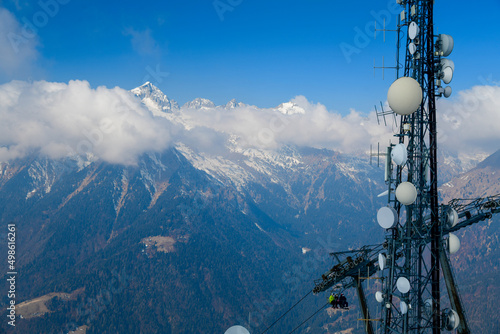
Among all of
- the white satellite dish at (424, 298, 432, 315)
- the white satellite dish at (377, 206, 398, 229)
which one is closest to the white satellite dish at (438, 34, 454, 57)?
the white satellite dish at (377, 206, 398, 229)

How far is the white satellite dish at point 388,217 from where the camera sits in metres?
29.0

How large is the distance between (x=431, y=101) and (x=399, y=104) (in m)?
3.89

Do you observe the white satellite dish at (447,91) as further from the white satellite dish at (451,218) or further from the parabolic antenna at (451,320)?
the parabolic antenna at (451,320)

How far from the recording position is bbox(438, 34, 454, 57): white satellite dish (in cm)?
2941

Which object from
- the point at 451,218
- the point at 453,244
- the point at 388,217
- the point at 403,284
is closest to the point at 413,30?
the point at 388,217

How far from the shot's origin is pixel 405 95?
26.6 meters

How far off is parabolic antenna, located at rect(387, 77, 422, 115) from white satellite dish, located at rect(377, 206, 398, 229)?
283 inches

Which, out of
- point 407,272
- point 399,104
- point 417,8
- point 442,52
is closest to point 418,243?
point 407,272

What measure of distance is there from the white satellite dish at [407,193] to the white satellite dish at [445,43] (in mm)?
10316

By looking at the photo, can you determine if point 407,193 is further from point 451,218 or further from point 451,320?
point 451,320

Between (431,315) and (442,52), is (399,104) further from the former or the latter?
(431,315)

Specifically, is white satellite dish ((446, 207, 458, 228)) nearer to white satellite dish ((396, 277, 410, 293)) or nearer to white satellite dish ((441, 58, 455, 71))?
white satellite dish ((396, 277, 410, 293))

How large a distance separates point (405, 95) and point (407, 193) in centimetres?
651

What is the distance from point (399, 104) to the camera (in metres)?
26.8
